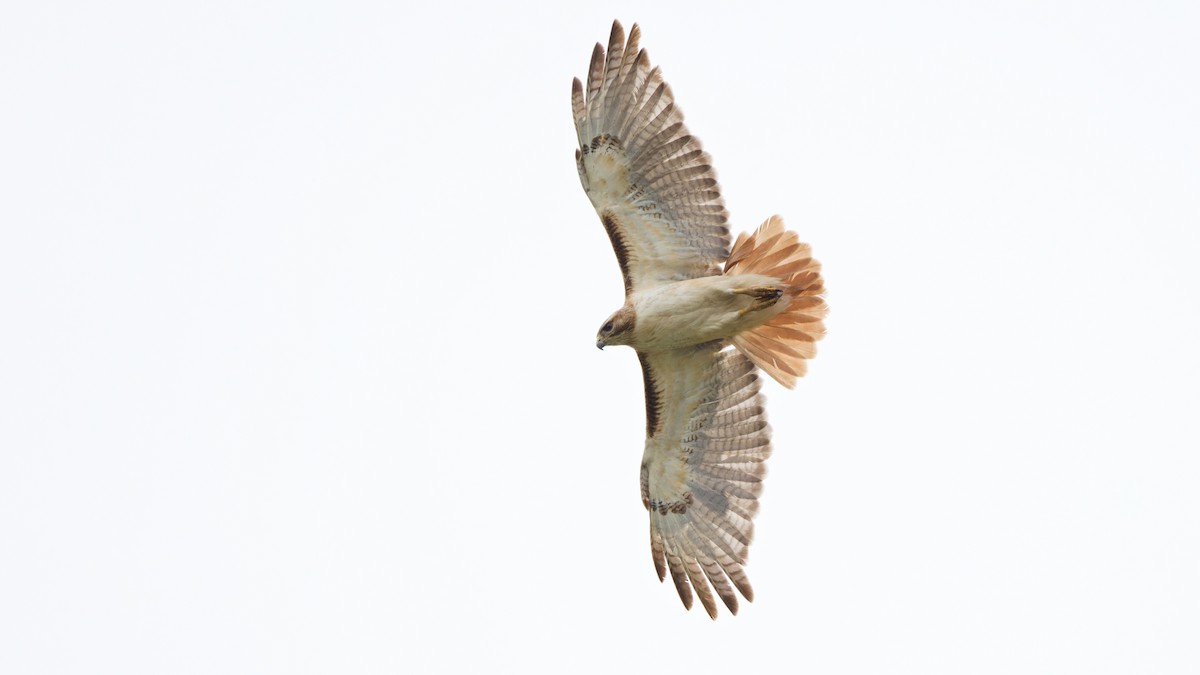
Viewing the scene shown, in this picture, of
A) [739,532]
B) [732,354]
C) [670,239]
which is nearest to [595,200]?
[670,239]

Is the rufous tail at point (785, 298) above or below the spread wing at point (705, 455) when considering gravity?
above

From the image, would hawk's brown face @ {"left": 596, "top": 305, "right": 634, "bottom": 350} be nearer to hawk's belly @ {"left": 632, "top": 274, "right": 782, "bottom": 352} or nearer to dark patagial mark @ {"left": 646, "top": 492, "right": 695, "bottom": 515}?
hawk's belly @ {"left": 632, "top": 274, "right": 782, "bottom": 352}

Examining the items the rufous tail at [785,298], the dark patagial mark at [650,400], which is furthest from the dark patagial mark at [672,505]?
the rufous tail at [785,298]

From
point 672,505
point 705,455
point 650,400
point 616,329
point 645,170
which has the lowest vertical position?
point 672,505

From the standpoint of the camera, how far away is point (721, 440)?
13.2 meters

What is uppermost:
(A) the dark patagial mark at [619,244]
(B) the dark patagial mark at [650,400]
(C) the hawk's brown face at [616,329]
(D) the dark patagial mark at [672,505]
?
(A) the dark patagial mark at [619,244]

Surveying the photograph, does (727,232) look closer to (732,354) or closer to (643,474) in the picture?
(732,354)

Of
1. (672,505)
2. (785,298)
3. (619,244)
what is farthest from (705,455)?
(619,244)

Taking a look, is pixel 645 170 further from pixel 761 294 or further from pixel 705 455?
pixel 705 455

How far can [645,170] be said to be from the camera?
1233 cm

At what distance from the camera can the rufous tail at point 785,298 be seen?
40.5 feet

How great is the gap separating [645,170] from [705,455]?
234 cm

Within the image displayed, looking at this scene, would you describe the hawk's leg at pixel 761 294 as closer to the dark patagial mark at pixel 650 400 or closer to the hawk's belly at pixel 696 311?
the hawk's belly at pixel 696 311

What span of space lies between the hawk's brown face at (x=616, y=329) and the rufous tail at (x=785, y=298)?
0.79 metres
